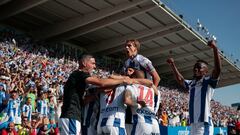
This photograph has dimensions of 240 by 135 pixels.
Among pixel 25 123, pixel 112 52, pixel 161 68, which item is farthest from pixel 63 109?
pixel 161 68

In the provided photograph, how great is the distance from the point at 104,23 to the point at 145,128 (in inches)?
1145

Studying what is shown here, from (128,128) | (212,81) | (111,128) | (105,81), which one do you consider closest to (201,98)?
(212,81)

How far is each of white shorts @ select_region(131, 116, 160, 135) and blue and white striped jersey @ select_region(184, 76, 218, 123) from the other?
909 mm

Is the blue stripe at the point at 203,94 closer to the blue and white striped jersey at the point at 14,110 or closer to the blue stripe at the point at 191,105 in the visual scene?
the blue stripe at the point at 191,105

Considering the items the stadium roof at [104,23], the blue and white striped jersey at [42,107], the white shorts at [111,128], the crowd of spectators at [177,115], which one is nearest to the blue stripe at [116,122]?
the white shorts at [111,128]

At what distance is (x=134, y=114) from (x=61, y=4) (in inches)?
1023

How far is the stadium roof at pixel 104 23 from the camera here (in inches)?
1217

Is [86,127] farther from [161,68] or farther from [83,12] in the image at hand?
[161,68]

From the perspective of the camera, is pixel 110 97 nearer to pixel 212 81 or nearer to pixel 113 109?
pixel 113 109

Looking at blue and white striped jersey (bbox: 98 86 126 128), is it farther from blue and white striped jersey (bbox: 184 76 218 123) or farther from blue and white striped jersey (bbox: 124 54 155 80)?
blue and white striped jersey (bbox: 184 76 218 123)

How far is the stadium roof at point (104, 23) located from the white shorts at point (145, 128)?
2443 centimetres

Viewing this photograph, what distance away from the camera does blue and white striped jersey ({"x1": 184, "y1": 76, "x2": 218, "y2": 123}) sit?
6.24 meters

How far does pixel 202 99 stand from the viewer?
20.8 feet

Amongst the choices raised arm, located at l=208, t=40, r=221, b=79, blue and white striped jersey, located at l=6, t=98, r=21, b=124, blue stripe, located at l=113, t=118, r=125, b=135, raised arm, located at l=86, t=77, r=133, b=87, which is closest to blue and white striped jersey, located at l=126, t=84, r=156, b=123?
raised arm, located at l=86, t=77, r=133, b=87
